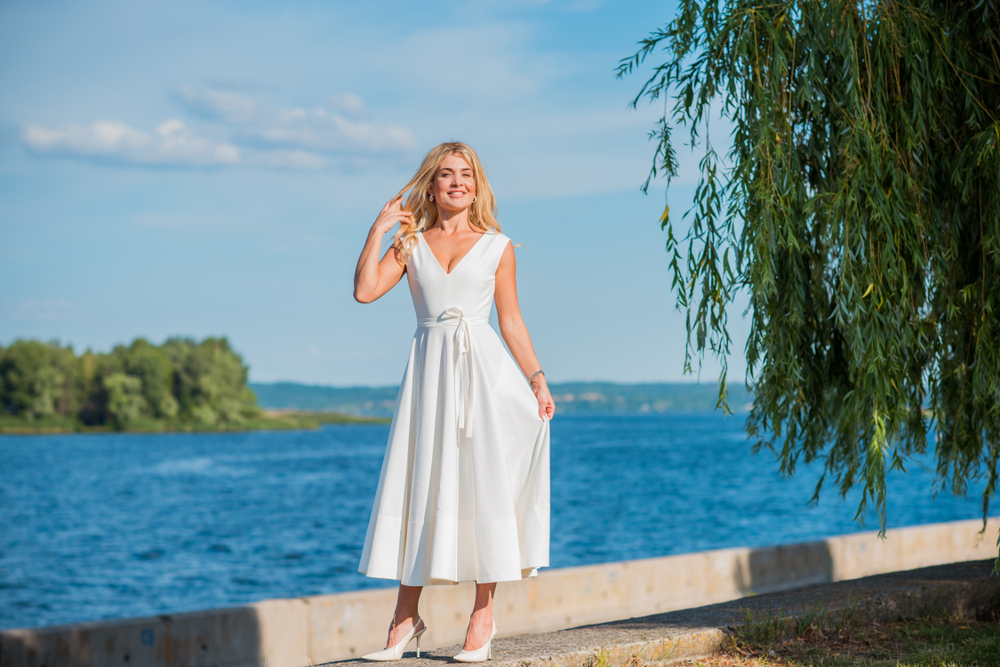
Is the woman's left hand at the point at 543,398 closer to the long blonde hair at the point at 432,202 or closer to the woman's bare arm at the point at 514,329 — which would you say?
the woman's bare arm at the point at 514,329

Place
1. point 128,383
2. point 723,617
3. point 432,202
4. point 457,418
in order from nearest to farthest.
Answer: point 457,418, point 432,202, point 723,617, point 128,383

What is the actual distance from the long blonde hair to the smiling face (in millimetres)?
28

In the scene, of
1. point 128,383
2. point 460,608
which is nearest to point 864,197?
point 460,608

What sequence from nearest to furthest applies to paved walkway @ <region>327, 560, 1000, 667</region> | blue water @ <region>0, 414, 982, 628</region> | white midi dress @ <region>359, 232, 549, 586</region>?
white midi dress @ <region>359, 232, 549, 586</region>
paved walkway @ <region>327, 560, 1000, 667</region>
blue water @ <region>0, 414, 982, 628</region>

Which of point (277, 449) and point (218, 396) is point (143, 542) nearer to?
point (277, 449)

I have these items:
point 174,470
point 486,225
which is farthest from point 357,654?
point 174,470

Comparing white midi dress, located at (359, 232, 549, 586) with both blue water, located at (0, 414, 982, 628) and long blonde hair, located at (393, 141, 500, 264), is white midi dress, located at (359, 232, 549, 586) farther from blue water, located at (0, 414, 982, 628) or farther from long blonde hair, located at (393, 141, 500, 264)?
blue water, located at (0, 414, 982, 628)

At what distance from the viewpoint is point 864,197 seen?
14.7 feet

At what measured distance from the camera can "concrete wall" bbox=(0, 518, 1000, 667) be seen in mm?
6160

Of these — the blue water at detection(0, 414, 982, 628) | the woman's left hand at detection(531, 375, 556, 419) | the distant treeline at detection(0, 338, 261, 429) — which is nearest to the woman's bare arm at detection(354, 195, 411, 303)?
the woman's left hand at detection(531, 375, 556, 419)

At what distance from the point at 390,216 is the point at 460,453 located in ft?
3.36

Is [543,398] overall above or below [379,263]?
below

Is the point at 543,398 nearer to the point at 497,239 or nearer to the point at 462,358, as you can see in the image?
the point at 462,358

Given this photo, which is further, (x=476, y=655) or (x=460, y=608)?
(x=460, y=608)
